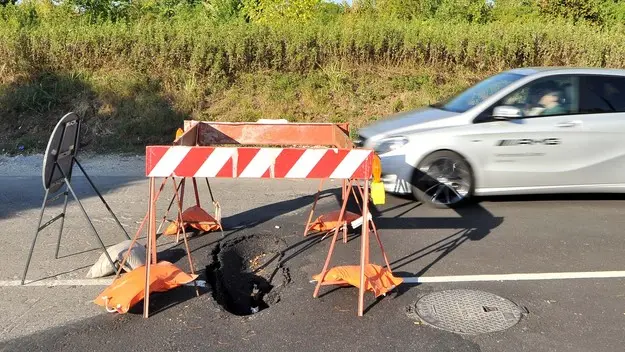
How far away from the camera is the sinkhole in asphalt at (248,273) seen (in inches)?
192

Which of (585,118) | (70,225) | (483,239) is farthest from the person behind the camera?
(585,118)

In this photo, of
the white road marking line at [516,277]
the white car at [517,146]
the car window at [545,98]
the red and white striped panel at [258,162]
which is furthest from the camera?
the car window at [545,98]

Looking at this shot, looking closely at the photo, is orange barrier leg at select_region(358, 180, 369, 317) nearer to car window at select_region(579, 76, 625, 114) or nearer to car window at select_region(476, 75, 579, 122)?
car window at select_region(476, 75, 579, 122)

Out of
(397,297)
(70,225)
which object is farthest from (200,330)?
(70,225)

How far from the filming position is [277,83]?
47.1ft

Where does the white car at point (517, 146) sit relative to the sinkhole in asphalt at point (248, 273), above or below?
above

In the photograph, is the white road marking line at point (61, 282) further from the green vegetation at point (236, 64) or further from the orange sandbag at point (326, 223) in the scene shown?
the green vegetation at point (236, 64)

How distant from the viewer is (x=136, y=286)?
4.46 metres

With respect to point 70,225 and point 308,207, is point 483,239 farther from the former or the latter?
point 70,225

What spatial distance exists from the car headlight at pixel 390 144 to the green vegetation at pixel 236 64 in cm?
601

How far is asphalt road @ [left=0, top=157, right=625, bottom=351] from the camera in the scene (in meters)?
4.05

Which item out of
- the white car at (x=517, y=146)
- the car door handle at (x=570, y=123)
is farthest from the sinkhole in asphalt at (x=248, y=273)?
the car door handle at (x=570, y=123)

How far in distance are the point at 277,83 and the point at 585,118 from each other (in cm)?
811

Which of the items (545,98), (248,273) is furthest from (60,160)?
(545,98)
